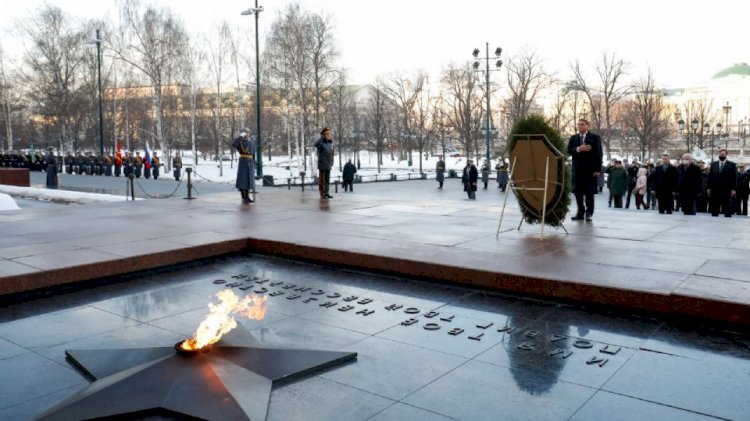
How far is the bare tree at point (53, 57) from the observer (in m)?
53.1

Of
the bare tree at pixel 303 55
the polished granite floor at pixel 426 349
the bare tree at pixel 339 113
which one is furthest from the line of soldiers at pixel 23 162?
the polished granite floor at pixel 426 349

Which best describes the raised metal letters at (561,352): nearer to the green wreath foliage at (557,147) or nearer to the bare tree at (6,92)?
the green wreath foliage at (557,147)

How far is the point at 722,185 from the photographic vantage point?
1542 cm

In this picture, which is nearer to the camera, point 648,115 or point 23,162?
point 23,162

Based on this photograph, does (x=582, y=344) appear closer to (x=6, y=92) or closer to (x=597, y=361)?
(x=597, y=361)

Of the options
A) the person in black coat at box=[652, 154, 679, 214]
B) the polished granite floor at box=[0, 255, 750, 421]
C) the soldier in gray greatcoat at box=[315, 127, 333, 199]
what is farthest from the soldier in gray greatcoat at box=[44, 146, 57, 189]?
the person in black coat at box=[652, 154, 679, 214]

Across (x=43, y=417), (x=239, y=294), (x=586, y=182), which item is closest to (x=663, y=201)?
(x=586, y=182)

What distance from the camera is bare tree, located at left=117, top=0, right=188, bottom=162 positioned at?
154ft

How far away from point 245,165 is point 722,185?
12100 millimetres

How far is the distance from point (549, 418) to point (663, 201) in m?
14.2

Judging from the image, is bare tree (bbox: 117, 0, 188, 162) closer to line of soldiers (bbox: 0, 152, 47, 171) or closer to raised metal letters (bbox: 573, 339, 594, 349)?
line of soldiers (bbox: 0, 152, 47, 171)

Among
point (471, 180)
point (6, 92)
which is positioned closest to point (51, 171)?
point (471, 180)

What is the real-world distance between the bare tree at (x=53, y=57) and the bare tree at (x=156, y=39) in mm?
7773

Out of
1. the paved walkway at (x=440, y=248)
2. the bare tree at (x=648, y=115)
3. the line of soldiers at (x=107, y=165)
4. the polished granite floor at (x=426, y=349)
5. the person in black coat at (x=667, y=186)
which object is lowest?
the polished granite floor at (x=426, y=349)
